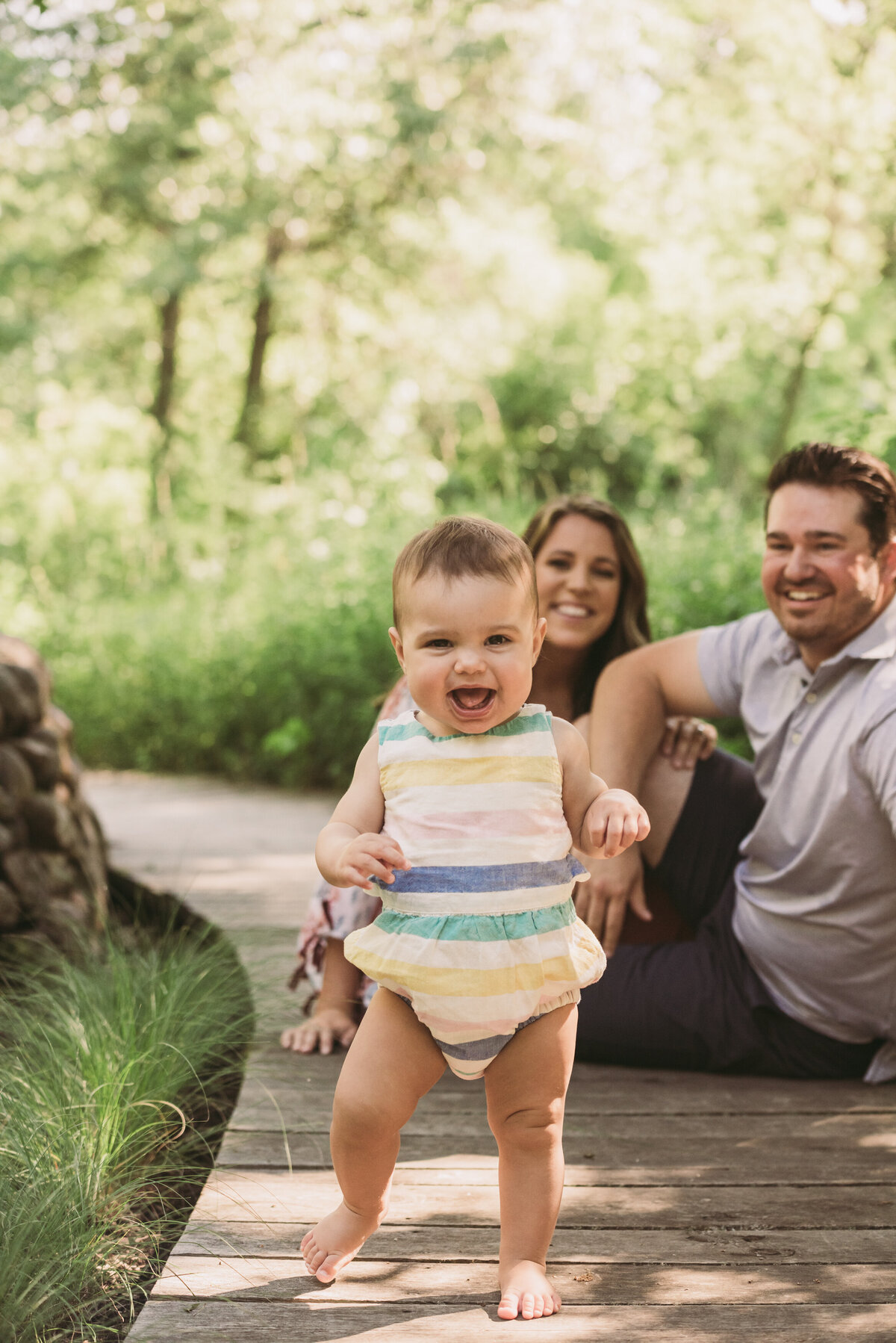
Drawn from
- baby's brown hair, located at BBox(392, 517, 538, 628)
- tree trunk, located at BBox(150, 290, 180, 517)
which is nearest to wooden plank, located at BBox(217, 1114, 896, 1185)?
baby's brown hair, located at BBox(392, 517, 538, 628)

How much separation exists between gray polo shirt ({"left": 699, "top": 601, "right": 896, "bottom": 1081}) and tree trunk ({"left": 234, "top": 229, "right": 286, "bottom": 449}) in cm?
1390

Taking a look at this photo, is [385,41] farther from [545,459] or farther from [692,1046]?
[692,1046]

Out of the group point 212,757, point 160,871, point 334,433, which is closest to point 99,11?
point 334,433

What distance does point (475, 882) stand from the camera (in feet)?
5.89

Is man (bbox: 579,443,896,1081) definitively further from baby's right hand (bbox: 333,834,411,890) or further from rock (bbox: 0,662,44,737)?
rock (bbox: 0,662,44,737)

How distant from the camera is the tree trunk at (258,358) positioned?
1570cm

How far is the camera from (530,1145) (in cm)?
183

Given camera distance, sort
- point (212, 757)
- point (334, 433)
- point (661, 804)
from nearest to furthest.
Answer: point (661, 804)
point (212, 757)
point (334, 433)

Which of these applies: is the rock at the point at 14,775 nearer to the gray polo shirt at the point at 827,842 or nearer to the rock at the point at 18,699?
the rock at the point at 18,699

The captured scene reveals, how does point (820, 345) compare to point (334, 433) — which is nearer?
point (334, 433)

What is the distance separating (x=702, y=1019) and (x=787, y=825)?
1.66 feet

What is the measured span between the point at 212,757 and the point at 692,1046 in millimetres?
6122

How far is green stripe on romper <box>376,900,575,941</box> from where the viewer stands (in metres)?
1.77


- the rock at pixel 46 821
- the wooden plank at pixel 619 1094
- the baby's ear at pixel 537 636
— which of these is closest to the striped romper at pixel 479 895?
the baby's ear at pixel 537 636
